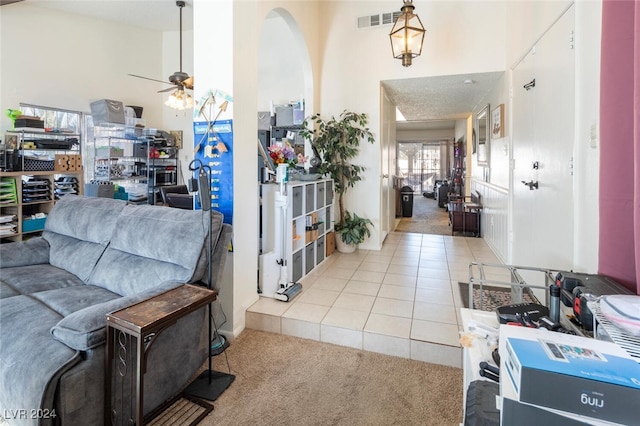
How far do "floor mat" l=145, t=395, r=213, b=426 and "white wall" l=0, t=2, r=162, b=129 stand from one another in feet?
16.7

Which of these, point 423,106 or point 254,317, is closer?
point 254,317

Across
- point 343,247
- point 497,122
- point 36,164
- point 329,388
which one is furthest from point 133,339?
point 497,122

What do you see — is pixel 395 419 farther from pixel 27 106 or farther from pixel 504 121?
pixel 27 106

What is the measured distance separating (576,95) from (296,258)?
247 centimetres

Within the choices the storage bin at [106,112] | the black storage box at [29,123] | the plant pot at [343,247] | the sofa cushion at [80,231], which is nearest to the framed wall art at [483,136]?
the plant pot at [343,247]

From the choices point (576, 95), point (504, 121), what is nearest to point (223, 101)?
point (576, 95)

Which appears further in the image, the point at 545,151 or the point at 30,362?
the point at 545,151

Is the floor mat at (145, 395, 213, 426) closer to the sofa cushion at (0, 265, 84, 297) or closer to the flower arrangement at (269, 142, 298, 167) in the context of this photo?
the sofa cushion at (0, 265, 84, 297)

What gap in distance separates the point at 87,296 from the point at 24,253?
3.65ft

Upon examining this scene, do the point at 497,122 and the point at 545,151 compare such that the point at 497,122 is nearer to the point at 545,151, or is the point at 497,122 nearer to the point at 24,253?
the point at 545,151

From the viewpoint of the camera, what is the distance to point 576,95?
1.91 metres

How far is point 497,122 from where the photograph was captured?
4.21m

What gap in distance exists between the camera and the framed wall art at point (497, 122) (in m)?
3.98

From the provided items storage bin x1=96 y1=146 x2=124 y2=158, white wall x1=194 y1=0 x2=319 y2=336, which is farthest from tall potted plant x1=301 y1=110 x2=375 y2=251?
storage bin x1=96 y1=146 x2=124 y2=158
